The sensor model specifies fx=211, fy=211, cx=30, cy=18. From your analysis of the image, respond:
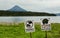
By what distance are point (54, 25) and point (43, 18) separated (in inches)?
17.3

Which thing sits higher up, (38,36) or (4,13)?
(4,13)

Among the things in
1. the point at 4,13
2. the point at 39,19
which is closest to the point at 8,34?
the point at 4,13

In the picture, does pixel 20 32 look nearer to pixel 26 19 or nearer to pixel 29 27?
pixel 26 19

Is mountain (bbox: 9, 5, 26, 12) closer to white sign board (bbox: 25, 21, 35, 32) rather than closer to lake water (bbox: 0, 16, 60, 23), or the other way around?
lake water (bbox: 0, 16, 60, 23)

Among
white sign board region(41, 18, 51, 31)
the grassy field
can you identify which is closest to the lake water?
the grassy field

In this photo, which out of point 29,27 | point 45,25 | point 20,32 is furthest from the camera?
point 20,32

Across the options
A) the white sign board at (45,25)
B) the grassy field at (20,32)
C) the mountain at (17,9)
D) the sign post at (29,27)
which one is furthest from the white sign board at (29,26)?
the mountain at (17,9)

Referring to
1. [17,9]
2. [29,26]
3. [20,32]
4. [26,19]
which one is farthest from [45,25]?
[17,9]

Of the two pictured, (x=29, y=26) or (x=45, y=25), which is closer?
(x=29, y=26)

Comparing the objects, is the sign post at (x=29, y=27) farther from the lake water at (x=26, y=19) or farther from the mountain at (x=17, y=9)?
the mountain at (x=17, y=9)

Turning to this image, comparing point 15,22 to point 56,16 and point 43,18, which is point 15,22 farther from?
point 56,16

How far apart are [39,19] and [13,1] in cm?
88

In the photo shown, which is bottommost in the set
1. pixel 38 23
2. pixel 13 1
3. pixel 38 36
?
pixel 38 36

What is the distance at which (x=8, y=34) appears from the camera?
5703 mm
